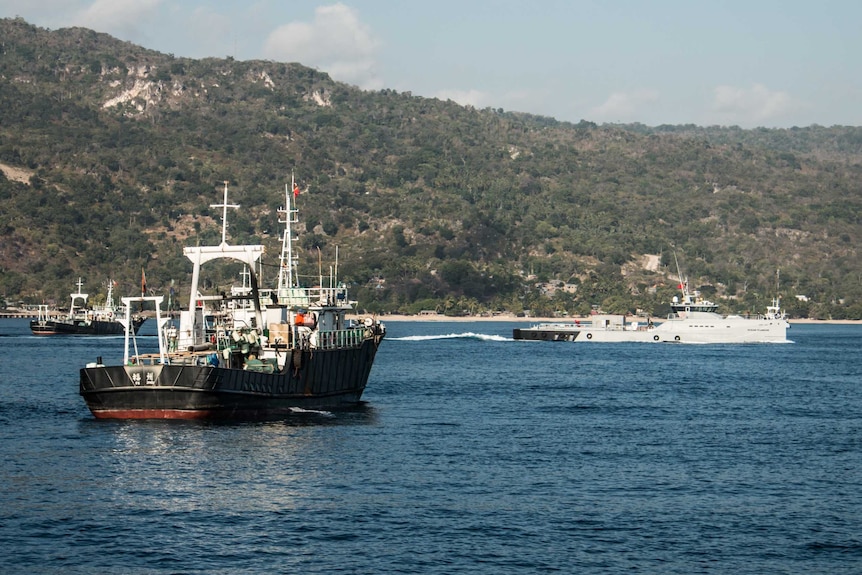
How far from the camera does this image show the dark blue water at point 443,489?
36.6 m

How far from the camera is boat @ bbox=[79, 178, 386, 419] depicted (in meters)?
60.8

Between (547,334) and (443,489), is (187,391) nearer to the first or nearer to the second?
(443,489)

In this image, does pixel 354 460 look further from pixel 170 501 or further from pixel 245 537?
pixel 245 537

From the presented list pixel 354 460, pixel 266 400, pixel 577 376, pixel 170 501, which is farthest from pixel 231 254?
pixel 577 376

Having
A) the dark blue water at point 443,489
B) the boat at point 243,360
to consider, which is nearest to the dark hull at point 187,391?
the boat at point 243,360

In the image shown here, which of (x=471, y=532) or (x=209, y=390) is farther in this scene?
(x=209, y=390)

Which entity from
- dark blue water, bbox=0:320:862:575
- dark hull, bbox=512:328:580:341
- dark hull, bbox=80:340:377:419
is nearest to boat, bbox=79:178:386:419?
dark hull, bbox=80:340:377:419

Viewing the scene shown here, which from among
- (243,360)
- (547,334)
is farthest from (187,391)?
(547,334)

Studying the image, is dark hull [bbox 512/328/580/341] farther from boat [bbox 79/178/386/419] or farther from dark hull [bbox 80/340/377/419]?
dark hull [bbox 80/340/377/419]

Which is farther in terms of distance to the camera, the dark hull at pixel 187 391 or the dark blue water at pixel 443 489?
the dark hull at pixel 187 391

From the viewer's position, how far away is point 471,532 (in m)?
39.4

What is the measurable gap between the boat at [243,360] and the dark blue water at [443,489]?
1.51m

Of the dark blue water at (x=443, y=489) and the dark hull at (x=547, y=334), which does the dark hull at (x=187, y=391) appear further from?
the dark hull at (x=547, y=334)

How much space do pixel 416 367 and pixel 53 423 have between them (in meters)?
57.1
